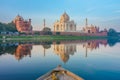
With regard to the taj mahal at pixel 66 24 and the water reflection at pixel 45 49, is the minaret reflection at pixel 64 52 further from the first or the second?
the taj mahal at pixel 66 24

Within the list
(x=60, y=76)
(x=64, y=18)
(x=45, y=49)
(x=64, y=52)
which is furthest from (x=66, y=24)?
(x=60, y=76)

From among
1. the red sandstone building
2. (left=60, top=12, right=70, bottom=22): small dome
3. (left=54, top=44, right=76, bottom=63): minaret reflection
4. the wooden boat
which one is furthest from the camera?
(left=60, top=12, right=70, bottom=22): small dome

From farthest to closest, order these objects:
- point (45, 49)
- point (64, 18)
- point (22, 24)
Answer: point (64, 18) → point (22, 24) → point (45, 49)

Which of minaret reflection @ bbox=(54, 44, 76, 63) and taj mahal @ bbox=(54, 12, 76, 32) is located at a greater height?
taj mahal @ bbox=(54, 12, 76, 32)

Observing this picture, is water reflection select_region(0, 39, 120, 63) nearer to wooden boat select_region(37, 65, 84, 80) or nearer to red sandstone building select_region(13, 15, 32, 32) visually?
wooden boat select_region(37, 65, 84, 80)

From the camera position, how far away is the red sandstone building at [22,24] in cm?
5853

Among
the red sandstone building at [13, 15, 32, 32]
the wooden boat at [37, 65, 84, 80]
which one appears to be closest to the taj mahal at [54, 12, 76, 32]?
the red sandstone building at [13, 15, 32, 32]

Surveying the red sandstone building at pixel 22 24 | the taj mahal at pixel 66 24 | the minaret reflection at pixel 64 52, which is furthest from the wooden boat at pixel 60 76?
the taj mahal at pixel 66 24

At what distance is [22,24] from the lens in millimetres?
58969

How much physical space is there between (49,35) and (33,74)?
160 ft

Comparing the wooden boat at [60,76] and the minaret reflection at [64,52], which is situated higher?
the wooden boat at [60,76]

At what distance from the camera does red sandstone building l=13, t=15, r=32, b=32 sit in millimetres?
58531

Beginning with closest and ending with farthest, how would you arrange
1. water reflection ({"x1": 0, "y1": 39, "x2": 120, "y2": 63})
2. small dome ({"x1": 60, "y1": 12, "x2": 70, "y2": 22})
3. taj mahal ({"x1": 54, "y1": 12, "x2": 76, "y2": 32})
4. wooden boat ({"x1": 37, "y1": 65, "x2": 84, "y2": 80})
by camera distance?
wooden boat ({"x1": 37, "y1": 65, "x2": 84, "y2": 80}) → water reflection ({"x1": 0, "y1": 39, "x2": 120, "y2": 63}) → taj mahal ({"x1": 54, "y1": 12, "x2": 76, "y2": 32}) → small dome ({"x1": 60, "y1": 12, "x2": 70, "y2": 22})

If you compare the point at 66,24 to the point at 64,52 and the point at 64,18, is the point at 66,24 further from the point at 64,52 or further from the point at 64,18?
the point at 64,52
